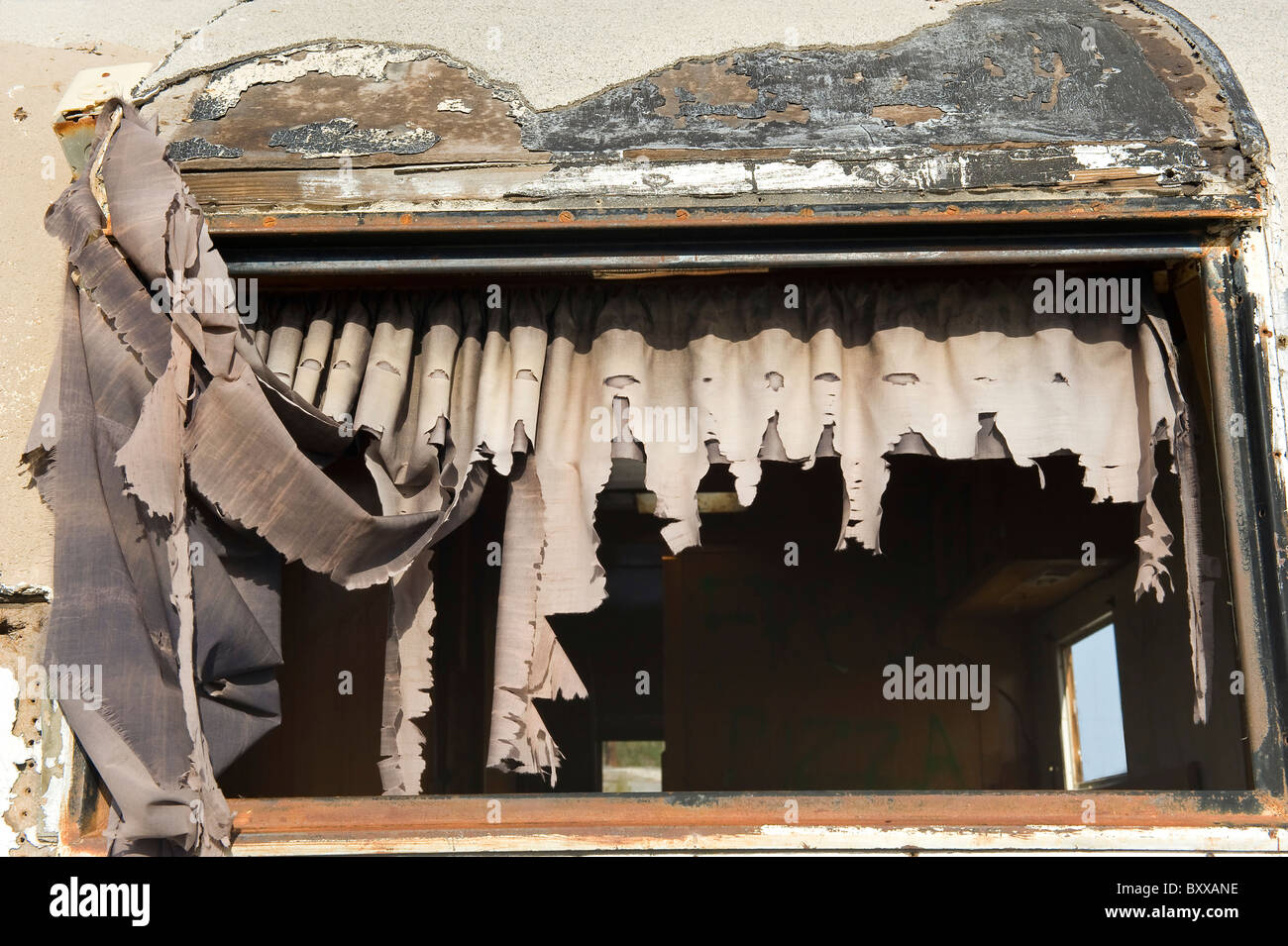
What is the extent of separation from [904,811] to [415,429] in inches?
52.5

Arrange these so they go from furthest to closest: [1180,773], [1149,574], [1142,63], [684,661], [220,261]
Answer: [684,661]
[1180,773]
[1142,63]
[1149,574]
[220,261]

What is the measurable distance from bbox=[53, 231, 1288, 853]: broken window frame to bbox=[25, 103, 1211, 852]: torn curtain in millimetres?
137

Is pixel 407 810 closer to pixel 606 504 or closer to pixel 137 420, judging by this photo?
pixel 137 420

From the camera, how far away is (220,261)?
2385mm

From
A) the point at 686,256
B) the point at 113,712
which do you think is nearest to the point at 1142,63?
the point at 686,256

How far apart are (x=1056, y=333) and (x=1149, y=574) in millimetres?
575

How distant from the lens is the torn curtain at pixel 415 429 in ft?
7.47

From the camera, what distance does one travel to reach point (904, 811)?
2.31 meters

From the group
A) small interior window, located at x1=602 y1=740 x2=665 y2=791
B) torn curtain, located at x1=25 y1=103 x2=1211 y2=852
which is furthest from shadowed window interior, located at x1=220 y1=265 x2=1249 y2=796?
small interior window, located at x1=602 y1=740 x2=665 y2=791

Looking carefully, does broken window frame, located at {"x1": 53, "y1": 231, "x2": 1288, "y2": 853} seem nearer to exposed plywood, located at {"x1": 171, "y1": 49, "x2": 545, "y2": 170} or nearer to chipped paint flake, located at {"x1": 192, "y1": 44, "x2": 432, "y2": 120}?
exposed plywood, located at {"x1": 171, "y1": 49, "x2": 545, "y2": 170}

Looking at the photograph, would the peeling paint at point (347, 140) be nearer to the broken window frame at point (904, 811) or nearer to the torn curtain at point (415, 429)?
the torn curtain at point (415, 429)

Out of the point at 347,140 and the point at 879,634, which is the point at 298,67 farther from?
the point at 879,634

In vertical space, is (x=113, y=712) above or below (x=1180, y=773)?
above
